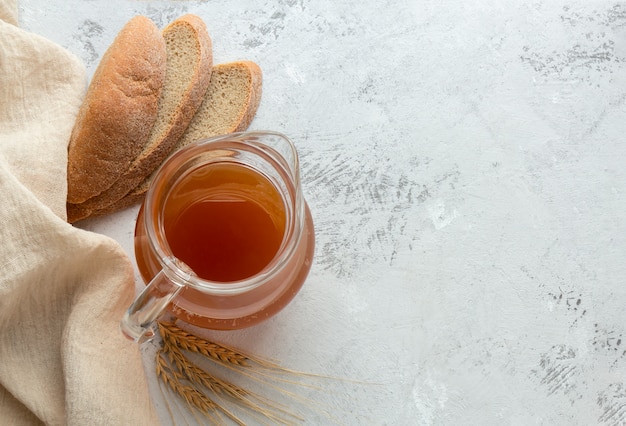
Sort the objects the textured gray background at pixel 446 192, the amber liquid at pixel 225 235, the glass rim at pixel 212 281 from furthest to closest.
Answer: the textured gray background at pixel 446 192
the amber liquid at pixel 225 235
the glass rim at pixel 212 281

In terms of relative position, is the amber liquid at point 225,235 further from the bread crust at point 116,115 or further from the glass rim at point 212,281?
the bread crust at point 116,115

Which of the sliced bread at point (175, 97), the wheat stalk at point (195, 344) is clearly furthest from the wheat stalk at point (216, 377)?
the sliced bread at point (175, 97)

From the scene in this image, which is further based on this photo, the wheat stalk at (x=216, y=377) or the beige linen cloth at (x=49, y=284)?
the wheat stalk at (x=216, y=377)

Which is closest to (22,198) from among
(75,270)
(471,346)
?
(75,270)

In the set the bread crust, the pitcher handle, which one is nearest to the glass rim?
the pitcher handle

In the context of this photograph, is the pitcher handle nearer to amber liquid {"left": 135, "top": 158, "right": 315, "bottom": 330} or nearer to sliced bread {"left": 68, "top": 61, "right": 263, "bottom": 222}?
amber liquid {"left": 135, "top": 158, "right": 315, "bottom": 330}

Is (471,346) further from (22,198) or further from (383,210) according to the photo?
(22,198)

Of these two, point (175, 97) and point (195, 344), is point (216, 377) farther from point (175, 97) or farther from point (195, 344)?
point (175, 97)
